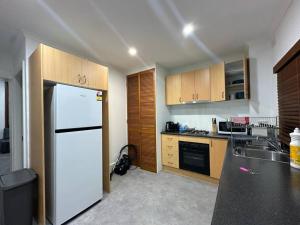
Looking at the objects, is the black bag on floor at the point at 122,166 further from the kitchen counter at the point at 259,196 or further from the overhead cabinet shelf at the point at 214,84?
the kitchen counter at the point at 259,196

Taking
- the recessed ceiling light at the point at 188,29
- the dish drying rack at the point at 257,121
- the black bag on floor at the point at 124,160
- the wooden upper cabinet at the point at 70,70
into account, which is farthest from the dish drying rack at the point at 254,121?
the black bag on floor at the point at 124,160

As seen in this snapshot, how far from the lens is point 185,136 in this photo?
3109mm

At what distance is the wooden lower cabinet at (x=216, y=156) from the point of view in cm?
266

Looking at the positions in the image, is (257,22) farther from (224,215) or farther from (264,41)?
(224,215)

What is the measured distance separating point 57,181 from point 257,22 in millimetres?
3176

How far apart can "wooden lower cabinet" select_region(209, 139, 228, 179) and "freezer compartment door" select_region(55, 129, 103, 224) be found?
196cm

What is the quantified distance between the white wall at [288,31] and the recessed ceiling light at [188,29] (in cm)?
103

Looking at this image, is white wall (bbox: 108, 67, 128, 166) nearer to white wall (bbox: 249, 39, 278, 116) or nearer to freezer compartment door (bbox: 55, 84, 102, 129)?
freezer compartment door (bbox: 55, 84, 102, 129)

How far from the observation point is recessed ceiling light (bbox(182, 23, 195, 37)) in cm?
200

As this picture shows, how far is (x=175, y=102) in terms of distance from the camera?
3.52 metres

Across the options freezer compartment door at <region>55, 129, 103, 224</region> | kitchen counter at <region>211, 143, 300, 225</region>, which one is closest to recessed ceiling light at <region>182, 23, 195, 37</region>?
kitchen counter at <region>211, 143, 300, 225</region>

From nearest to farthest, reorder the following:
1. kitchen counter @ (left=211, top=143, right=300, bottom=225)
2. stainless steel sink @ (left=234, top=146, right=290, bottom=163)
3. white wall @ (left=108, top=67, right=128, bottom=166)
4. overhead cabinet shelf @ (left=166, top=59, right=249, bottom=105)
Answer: kitchen counter @ (left=211, top=143, right=300, bottom=225) → stainless steel sink @ (left=234, top=146, right=290, bottom=163) → overhead cabinet shelf @ (left=166, top=59, right=249, bottom=105) → white wall @ (left=108, top=67, right=128, bottom=166)

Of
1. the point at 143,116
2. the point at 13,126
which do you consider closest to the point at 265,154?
the point at 143,116

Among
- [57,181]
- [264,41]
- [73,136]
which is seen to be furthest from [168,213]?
[264,41]
